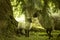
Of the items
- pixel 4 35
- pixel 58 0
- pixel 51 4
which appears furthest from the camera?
pixel 51 4

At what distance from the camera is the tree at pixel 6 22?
8.56ft

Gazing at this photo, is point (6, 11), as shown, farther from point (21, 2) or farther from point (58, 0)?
point (58, 0)

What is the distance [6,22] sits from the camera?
269cm

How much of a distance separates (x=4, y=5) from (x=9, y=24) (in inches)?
13.9

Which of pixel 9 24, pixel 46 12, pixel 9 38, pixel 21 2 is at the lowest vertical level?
pixel 9 38

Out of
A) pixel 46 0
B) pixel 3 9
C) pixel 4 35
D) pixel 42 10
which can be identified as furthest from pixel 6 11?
pixel 46 0

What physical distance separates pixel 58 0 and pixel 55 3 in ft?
0.44

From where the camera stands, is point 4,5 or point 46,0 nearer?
point 4,5

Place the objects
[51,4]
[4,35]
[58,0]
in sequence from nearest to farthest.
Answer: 1. [4,35]
2. [58,0]
3. [51,4]

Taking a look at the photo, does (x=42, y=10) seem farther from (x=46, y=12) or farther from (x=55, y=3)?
(x=55, y=3)

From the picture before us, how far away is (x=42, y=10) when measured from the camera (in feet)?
9.73

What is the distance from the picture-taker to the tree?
2.61 m

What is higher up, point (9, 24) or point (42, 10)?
point (42, 10)

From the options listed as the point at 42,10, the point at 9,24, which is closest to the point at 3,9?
the point at 9,24
